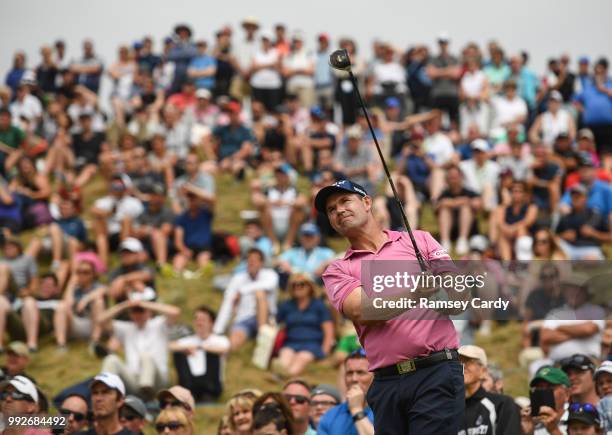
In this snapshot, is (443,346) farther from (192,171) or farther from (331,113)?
(331,113)

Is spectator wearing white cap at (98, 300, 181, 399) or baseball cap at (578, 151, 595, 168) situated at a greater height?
baseball cap at (578, 151, 595, 168)

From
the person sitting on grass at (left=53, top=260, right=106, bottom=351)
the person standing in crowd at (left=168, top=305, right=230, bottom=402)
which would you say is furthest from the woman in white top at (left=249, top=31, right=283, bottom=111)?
the person standing in crowd at (left=168, top=305, right=230, bottom=402)

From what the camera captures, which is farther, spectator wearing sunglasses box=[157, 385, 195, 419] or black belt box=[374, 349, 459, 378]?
spectator wearing sunglasses box=[157, 385, 195, 419]

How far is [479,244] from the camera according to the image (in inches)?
656

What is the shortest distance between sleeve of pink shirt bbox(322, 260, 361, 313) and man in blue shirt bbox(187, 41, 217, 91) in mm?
16598

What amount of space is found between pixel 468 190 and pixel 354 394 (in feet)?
30.9

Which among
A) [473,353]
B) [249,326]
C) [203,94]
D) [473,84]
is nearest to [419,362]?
[473,353]

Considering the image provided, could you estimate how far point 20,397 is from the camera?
387 inches

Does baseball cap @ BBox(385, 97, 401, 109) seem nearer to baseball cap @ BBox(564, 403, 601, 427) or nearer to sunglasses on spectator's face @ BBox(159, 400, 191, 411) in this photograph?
sunglasses on spectator's face @ BBox(159, 400, 191, 411)

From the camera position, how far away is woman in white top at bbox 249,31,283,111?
902 inches

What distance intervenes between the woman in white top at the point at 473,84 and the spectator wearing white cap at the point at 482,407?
13.9 m

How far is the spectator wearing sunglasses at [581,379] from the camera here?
932 centimetres

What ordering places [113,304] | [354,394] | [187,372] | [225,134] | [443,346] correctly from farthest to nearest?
[225,134] → [113,304] → [187,372] → [354,394] → [443,346]

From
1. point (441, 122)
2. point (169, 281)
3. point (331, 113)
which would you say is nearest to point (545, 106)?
point (441, 122)
